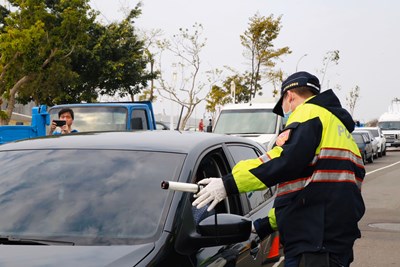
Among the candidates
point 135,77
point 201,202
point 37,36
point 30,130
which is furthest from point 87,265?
point 135,77

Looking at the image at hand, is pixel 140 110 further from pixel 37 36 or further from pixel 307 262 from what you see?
pixel 37 36

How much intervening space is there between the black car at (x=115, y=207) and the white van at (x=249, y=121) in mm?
13718

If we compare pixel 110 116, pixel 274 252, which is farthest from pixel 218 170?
pixel 110 116

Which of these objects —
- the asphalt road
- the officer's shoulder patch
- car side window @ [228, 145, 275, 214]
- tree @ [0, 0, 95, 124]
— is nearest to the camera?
the officer's shoulder patch

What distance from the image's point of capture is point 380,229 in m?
11.1

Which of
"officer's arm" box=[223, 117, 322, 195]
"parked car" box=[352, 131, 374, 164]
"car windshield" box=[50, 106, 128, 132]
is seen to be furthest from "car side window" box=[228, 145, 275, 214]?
"parked car" box=[352, 131, 374, 164]

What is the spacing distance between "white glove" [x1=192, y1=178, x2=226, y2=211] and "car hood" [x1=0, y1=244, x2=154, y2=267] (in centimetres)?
30

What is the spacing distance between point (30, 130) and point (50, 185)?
820 centimetres

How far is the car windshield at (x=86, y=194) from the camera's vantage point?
132 inches

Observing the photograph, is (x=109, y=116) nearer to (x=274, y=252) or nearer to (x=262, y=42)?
(x=274, y=252)

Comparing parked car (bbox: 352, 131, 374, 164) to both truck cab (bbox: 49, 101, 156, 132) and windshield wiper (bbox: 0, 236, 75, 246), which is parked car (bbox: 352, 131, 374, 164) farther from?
windshield wiper (bbox: 0, 236, 75, 246)

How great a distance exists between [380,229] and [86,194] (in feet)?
27.5

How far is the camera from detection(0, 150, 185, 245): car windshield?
3359 mm

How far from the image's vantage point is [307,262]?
3.38 metres
